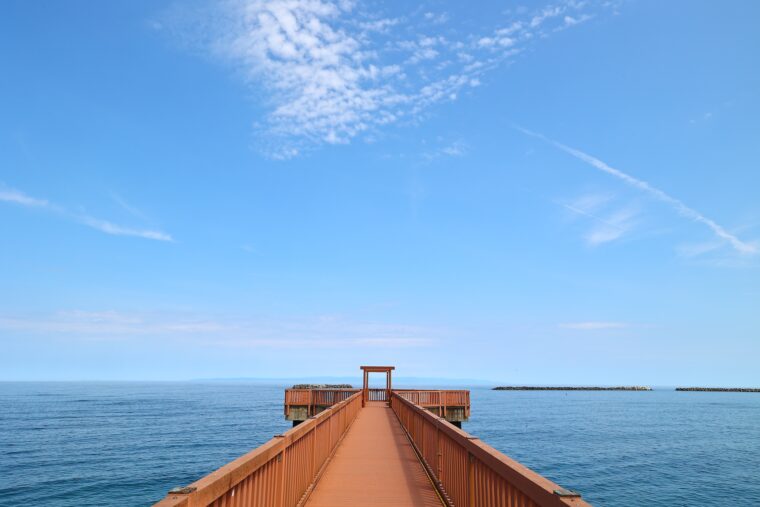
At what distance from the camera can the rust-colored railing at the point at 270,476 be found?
3146 millimetres

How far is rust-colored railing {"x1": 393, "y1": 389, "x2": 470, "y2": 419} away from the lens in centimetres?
2850

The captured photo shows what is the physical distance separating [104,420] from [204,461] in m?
34.0

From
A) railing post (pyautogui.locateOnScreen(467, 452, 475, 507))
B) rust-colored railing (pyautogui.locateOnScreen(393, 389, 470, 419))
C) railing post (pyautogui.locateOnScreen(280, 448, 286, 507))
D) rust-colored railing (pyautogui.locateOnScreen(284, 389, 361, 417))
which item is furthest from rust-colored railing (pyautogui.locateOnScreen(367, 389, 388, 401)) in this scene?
railing post (pyautogui.locateOnScreen(467, 452, 475, 507))

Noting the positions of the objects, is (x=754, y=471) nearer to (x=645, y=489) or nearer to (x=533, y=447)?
(x=645, y=489)

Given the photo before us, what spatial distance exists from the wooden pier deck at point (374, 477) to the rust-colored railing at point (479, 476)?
0.38m

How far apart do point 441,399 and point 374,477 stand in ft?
68.3

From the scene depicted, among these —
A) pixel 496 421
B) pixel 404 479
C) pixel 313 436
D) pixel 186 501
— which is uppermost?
pixel 186 501

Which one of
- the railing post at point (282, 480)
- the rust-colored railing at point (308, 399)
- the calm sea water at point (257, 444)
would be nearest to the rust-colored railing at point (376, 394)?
the rust-colored railing at point (308, 399)

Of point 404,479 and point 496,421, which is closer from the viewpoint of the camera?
point 404,479

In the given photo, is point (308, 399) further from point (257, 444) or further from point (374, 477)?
point (374, 477)

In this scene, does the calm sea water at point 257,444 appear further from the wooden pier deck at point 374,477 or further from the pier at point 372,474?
the pier at point 372,474

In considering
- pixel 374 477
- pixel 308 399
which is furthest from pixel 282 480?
pixel 308 399

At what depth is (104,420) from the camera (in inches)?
2253

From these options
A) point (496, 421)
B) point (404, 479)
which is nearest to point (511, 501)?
point (404, 479)
